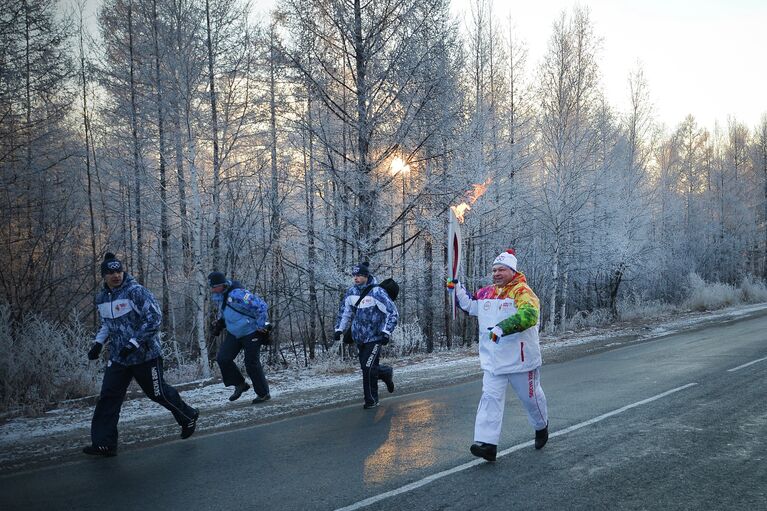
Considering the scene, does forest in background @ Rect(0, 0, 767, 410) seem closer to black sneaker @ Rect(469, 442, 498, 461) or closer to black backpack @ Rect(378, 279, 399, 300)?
black backpack @ Rect(378, 279, 399, 300)

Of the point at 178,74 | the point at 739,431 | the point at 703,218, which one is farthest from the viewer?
the point at 703,218

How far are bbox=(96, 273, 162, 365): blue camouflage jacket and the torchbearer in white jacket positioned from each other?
368 cm

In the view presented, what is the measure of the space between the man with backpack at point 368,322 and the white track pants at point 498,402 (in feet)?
10.1

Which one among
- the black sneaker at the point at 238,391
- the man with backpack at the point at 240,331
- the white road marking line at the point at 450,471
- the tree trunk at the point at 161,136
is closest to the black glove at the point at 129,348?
the man with backpack at the point at 240,331

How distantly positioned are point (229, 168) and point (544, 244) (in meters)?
15.3

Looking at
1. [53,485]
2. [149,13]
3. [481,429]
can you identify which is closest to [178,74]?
[149,13]

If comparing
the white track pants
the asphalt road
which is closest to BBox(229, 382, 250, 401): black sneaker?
the asphalt road

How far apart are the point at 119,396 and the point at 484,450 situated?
13.3ft

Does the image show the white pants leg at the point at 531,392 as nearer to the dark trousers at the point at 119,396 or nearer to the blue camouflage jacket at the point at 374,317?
the blue camouflage jacket at the point at 374,317

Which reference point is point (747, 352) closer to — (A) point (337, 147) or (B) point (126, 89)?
(A) point (337, 147)

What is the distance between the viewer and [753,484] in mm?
4773

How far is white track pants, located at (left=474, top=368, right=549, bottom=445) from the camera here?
549 cm

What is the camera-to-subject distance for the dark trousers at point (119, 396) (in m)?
6.18

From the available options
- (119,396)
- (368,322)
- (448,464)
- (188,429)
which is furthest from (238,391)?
(448,464)
